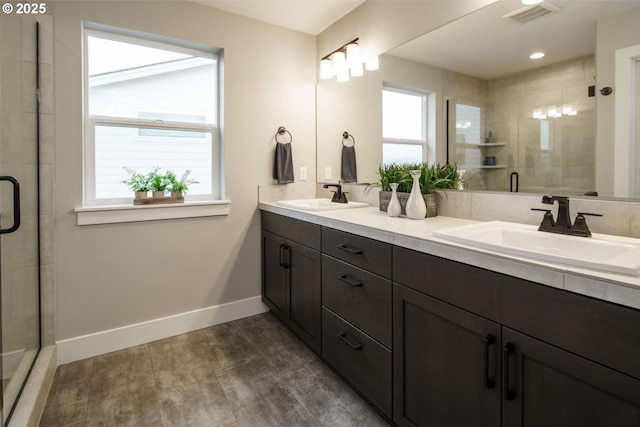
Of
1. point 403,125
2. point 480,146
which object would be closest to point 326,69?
point 403,125

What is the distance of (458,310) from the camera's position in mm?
1147

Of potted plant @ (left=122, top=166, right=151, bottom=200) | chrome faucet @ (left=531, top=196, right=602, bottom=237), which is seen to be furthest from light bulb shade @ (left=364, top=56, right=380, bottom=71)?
potted plant @ (left=122, top=166, right=151, bottom=200)

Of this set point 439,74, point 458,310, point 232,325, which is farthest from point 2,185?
point 439,74

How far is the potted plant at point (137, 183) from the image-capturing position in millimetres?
Answer: 2326

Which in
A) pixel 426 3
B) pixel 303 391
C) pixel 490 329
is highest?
pixel 426 3

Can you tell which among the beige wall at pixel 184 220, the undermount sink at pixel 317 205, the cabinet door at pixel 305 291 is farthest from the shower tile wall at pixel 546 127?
the beige wall at pixel 184 220

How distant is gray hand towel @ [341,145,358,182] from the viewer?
2.66m

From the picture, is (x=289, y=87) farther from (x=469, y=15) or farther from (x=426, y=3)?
(x=469, y=15)

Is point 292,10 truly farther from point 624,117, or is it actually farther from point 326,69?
point 624,117

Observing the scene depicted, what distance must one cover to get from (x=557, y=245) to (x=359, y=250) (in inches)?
30.4

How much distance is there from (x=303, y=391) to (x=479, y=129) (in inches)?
64.2

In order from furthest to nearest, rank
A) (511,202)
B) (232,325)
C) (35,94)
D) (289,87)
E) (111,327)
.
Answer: (289,87), (232,325), (111,327), (35,94), (511,202)

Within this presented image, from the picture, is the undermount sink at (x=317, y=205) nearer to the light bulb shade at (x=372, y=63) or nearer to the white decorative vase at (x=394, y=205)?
the white decorative vase at (x=394, y=205)

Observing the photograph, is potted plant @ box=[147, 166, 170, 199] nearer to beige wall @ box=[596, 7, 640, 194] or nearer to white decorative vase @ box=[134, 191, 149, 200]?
Result: white decorative vase @ box=[134, 191, 149, 200]
